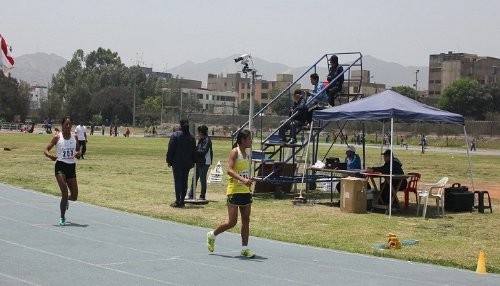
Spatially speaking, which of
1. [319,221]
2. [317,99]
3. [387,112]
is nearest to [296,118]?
[317,99]

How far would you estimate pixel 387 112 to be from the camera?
16.4 metres

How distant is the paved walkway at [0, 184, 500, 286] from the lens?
8398 mm

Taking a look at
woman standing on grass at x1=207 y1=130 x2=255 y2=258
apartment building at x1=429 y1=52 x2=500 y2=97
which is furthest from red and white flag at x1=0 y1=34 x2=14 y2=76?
apartment building at x1=429 y1=52 x2=500 y2=97

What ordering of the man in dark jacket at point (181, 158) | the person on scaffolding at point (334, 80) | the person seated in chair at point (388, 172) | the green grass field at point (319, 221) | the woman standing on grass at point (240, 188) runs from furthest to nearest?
the person on scaffolding at point (334, 80) → the person seated in chair at point (388, 172) → the man in dark jacket at point (181, 158) → the green grass field at point (319, 221) → the woman standing on grass at point (240, 188)

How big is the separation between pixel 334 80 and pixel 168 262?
11.9 m

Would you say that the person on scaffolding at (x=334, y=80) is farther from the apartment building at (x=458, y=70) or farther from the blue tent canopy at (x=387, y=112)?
the apartment building at (x=458, y=70)

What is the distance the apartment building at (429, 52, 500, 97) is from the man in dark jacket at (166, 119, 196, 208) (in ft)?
508

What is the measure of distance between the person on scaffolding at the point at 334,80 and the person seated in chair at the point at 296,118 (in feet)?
2.80

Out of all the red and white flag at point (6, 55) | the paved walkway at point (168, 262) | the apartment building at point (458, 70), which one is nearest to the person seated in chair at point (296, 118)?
the paved walkway at point (168, 262)

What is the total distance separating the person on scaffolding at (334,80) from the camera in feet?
66.3

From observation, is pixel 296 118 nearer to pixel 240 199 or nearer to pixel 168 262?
pixel 240 199

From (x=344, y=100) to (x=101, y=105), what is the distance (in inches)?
4555

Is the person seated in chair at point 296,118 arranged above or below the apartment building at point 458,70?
below

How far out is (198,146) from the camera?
57.4 ft
